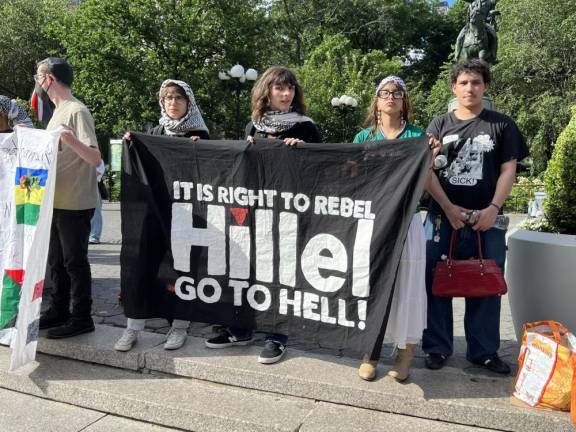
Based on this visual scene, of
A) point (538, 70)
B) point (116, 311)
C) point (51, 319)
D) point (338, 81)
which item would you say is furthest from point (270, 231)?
point (538, 70)

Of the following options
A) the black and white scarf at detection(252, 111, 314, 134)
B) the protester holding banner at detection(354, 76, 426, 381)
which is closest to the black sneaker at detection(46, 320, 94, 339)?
the black and white scarf at detection(252, 111, 314, 134)

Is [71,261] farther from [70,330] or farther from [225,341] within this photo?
[225,341]

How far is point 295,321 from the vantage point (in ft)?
10.9

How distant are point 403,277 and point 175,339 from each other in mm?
1623

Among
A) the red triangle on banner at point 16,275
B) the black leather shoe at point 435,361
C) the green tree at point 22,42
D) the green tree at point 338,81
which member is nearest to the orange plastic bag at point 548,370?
the black leather shoe at point 435,361

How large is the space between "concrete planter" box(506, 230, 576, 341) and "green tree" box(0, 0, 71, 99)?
34.9m

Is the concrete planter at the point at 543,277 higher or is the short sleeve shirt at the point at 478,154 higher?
the short sleeve shirt at the point at 478,154

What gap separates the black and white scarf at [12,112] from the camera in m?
4.10

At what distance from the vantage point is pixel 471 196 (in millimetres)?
3229

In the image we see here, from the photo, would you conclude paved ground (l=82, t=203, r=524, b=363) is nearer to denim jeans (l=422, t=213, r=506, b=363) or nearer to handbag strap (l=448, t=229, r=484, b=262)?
denim jeans (l=422, t=213, r=506, b=363)

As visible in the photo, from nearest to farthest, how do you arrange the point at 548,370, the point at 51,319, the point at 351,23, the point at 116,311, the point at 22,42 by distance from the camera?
the point at 548,370, the point at 51,319, the point at 116,311, the point at 22,42, the point at 351,23

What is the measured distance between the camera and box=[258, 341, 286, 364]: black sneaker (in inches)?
131

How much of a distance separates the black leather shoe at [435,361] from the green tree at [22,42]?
3490cm

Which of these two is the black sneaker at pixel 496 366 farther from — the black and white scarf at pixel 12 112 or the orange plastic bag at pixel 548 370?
the black and white scarf at pixel 12 112
